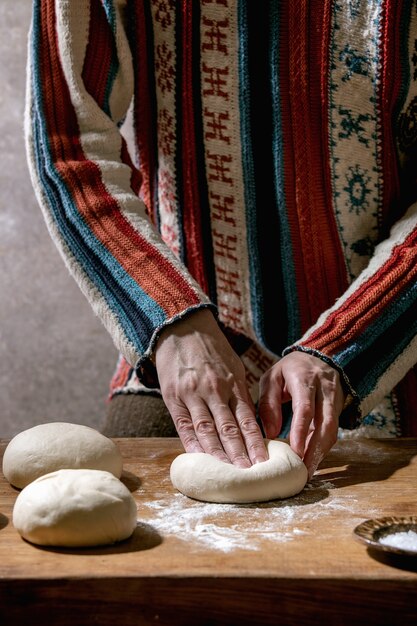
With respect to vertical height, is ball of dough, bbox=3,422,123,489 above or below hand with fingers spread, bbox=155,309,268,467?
below

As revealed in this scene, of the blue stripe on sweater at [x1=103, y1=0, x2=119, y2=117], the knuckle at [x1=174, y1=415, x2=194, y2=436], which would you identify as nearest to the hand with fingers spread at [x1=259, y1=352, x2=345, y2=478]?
the knuckle at [x1=174, y1=415, x2=194, y2=436]

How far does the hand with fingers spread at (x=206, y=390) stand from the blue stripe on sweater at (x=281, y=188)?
0.34 m

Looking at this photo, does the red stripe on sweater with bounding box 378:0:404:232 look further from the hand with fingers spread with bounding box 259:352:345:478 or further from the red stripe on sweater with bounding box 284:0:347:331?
the hand with fingers spread with bounding box 259:352:345:478

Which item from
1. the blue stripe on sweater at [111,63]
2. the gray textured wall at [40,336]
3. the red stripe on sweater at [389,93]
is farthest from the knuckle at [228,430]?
the gray textured wall at [40,336]

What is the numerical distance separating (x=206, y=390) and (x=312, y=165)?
571mm

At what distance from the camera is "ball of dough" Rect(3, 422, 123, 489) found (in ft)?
4.17

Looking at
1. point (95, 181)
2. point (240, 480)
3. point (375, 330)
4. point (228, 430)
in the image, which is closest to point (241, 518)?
point (240, 480)

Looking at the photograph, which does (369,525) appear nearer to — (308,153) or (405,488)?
(405,488)

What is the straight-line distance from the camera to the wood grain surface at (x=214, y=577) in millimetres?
875

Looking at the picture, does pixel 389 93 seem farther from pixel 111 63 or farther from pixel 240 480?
Answer: pixel 240 480

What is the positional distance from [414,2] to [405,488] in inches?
38.1

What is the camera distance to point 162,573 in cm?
89

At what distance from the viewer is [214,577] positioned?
34.6 inches

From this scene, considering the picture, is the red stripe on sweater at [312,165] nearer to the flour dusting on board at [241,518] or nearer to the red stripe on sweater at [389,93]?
the red stripe on sweater at [389,93]
